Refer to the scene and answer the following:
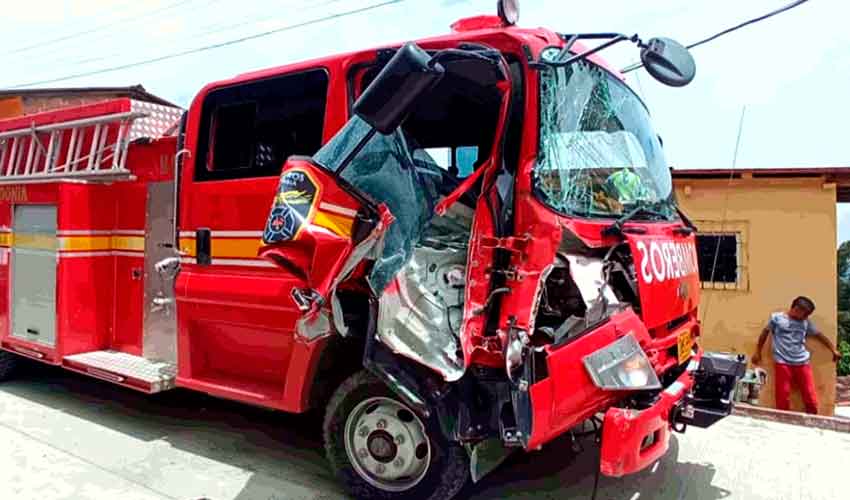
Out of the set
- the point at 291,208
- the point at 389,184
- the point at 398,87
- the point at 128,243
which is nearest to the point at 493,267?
the point at 389,184

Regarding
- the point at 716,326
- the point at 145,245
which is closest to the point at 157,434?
the point at 145,245

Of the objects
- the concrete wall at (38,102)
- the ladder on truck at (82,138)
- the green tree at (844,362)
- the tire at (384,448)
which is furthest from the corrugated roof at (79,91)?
the green tree at (844,362)

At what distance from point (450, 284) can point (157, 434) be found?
9.84ft

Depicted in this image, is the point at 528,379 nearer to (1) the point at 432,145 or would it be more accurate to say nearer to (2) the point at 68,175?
(1) the point at 432,145

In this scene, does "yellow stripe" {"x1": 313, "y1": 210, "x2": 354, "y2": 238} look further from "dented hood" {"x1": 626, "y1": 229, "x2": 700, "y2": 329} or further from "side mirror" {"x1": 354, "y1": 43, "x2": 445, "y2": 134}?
"dented hood" {"x1": 626, "y1": 229, "x2": 700, "y2": 329}

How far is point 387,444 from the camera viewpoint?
3.50 meters

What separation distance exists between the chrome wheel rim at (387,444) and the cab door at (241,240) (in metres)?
0.38

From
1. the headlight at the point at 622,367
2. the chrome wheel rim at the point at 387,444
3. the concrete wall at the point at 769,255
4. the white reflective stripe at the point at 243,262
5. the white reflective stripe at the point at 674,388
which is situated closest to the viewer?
the headlight at the point at 622,367

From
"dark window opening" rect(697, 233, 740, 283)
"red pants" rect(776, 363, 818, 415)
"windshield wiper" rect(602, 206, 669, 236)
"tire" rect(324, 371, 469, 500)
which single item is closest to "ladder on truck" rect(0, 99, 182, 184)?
"tire" rect(324, 371, 469, 500)

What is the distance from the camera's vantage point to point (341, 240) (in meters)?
3.17

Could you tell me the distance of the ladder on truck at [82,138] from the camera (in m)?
5.14

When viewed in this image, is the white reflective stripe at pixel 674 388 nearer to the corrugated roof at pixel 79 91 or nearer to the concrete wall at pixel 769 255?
the concrete wall at pixel 769 255

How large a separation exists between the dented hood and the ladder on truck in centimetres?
392

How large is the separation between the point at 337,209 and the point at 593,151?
1.33 meters
